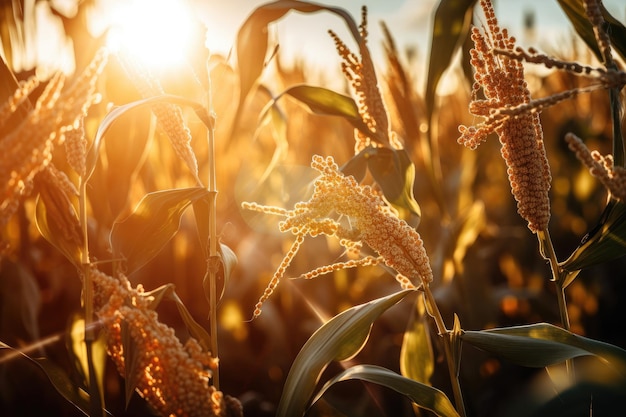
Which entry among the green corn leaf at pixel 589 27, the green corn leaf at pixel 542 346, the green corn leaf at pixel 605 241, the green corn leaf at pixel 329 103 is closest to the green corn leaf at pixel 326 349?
the green corn leaf at pixel 542 346

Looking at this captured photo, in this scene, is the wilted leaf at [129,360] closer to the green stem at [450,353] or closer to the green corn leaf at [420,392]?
the green corn leaf at [420,392]

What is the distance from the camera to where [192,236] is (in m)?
3.04

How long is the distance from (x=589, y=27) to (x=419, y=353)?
0.70m

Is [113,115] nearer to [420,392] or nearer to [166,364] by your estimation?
[166,364]

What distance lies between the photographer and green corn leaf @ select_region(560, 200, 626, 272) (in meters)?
0.93

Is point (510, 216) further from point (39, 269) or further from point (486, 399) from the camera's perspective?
point (39, 269)

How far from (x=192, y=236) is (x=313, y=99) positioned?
184 centimetres

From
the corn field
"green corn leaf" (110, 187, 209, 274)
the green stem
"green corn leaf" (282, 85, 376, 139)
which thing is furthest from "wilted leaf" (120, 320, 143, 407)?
"green corn leaf" (282, 85, 376, 139)

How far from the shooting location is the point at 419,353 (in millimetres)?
1272

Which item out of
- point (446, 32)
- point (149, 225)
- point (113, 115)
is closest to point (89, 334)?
point (149, 225)

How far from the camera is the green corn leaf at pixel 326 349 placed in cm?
88

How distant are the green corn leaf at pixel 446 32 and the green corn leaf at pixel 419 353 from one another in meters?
0.49

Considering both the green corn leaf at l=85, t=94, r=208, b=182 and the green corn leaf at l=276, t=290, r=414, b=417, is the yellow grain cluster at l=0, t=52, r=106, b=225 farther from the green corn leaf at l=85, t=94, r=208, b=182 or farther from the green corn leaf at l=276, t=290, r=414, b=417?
the green corn leaf at l=276, t=290, r=414, b=417

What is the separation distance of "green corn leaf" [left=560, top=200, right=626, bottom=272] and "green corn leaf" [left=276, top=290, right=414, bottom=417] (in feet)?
0.93
